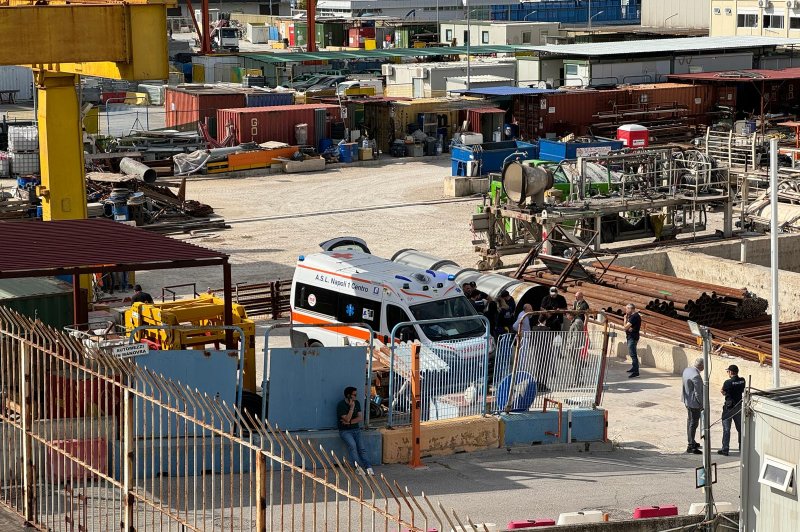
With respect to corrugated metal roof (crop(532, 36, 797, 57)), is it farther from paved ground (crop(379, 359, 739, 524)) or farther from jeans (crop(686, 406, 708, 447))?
jeans (crop(686, 406, 708, 447))

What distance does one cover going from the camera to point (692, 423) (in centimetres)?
1762

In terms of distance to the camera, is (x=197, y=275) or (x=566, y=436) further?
(x=197, y=275)

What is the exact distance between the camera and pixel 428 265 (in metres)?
25.1

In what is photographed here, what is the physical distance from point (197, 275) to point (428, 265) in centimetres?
634

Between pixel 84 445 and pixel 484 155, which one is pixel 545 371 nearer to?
pixel 84 445

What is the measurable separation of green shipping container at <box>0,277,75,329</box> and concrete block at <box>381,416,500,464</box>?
207 inches

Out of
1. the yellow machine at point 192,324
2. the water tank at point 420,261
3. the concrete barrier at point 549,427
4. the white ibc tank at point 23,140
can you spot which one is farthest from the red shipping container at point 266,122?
the concrete barrier at point 549,427

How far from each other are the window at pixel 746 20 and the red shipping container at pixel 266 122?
31.7 m

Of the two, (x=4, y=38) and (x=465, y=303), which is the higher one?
(x=4, y=38)

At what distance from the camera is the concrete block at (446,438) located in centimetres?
1636

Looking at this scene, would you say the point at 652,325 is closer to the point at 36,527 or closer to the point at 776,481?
the point at 776,481

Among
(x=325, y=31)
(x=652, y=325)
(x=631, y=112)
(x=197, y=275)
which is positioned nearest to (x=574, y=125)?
(x=631, y=112)

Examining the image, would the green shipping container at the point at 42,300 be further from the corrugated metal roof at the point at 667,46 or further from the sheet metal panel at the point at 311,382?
the corrugated metal roof at the point at 667,46

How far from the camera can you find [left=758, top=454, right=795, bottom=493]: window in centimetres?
1255
